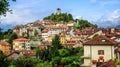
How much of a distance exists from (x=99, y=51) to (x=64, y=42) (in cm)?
7099

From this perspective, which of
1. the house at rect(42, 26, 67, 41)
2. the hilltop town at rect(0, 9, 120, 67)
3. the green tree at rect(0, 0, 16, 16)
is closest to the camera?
the green tree at rect(0, 0, 16, 16)

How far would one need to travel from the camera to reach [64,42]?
110 meters

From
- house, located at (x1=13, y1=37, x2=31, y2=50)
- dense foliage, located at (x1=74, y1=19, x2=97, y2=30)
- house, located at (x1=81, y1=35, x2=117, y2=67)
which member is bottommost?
house, located at (x1=13, y1=37, x2=31, y2=50)

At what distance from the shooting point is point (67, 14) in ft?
488

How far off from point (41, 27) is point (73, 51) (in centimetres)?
7159

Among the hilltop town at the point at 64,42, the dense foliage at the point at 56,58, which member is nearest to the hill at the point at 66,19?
the hilltop town at the point at 64,42

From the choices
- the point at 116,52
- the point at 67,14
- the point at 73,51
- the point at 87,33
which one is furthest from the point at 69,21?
the point at 116,52

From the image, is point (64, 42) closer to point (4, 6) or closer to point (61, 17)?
point (61, 17)

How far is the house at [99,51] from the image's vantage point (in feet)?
125

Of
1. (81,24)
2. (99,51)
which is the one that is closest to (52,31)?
(81,24)

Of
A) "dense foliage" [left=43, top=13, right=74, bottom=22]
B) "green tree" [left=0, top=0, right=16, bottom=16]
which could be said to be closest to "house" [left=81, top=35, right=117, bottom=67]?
"green tree" [left=0, top=0, right=16, bottom=16]

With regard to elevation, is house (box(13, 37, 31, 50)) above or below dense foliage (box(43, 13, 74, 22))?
below

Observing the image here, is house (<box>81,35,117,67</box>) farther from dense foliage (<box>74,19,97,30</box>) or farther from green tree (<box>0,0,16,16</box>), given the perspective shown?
dense foliage (<box>74,19,97,30</box>)

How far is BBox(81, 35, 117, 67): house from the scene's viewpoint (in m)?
38.2
